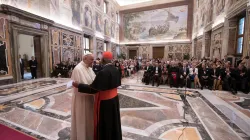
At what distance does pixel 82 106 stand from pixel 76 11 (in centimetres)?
1220

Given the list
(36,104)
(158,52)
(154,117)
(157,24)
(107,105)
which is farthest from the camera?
(158,52)

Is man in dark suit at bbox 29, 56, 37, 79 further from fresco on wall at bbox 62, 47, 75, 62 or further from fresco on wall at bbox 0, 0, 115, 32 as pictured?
fresco on wall at bbox 0, 0, 115, 32

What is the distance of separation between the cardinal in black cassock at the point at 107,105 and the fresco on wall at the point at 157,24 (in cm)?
2021

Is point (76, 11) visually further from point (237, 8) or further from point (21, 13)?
point (237, 8)

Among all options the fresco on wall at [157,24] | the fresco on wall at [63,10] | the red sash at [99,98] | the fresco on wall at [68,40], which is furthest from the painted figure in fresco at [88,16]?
the red sash at [99,98]

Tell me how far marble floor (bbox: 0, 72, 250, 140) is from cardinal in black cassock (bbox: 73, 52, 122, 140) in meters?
0.82

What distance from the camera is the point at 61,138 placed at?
248 centimetres

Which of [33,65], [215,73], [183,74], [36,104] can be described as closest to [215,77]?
[215,73]

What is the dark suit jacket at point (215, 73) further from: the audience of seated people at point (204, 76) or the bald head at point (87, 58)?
the bald head at point (87, 58)

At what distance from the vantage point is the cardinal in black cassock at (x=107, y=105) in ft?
5.82

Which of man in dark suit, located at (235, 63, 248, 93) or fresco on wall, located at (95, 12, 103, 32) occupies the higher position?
fresco on wall, located at (95, 12, 103, 32)

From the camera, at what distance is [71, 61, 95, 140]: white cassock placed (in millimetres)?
1951

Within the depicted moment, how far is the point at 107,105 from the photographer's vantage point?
182 centimetres

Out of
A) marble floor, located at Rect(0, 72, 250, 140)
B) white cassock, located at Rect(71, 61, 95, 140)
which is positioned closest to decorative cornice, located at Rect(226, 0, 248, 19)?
marble floor, located at Rect(0, 72, 250, 140)
